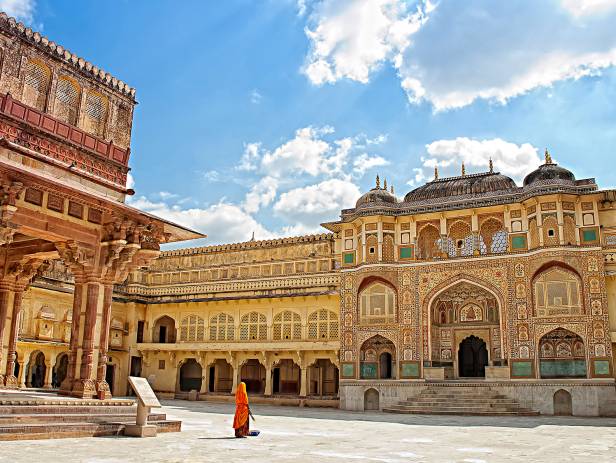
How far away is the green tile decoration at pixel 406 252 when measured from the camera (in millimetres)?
27984

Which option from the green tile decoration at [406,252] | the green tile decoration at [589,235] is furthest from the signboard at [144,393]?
the green tile decoration at [589,235]

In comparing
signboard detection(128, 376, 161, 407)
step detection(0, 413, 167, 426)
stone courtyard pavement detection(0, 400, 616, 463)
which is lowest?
stone courtyard pavement detection(0, 400, 616, 463)

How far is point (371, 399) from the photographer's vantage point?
27.1 metres

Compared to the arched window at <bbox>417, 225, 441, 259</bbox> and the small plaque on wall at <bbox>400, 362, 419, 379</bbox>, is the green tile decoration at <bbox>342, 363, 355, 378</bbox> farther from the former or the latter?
the arched window at <bbox>417, 225, 441, 259</bbox>

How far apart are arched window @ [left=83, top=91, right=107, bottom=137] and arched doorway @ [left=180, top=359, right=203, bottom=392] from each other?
23792 mm

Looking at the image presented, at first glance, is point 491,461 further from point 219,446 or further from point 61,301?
point 61,301

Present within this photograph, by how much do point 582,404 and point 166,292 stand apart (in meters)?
22.8

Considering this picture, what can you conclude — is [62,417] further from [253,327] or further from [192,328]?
[192,328]

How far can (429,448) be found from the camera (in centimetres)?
1105

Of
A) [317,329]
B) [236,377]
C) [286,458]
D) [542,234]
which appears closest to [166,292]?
[236,377]

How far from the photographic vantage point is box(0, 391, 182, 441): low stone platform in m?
10.1

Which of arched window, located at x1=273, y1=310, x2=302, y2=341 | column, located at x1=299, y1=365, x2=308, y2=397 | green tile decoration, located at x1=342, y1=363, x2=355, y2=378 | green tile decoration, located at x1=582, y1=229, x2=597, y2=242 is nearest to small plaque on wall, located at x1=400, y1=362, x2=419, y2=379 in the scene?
green tile decoration, located at x1=342, y1=363, x2=355, y2=378

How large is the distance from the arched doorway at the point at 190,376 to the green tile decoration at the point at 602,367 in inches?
838

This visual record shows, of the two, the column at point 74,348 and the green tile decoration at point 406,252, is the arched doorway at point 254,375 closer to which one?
the green tile decoration at point 406,252
